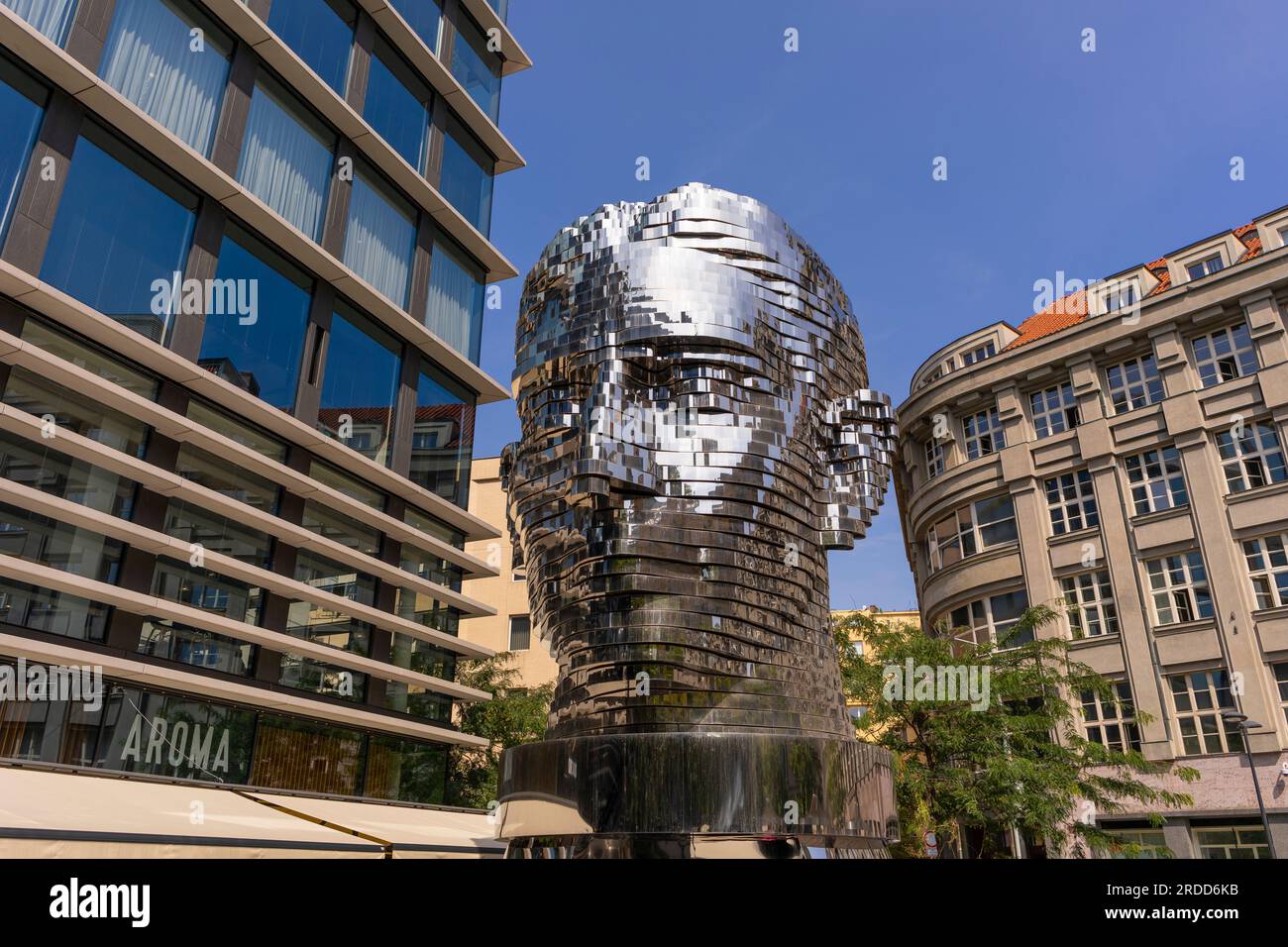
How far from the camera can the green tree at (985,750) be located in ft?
54.6

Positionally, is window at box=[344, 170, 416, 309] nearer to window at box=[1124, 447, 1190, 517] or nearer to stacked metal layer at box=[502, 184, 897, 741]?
stacked metal layer at box=[502, 184, 897, 741]

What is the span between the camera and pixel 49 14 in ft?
46.5

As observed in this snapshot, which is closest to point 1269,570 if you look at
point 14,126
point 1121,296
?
point 1121,296

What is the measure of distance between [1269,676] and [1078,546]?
6.96 m

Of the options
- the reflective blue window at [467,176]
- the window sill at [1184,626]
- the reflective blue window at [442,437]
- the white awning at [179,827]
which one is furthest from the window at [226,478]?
the window sill at [1184,626]

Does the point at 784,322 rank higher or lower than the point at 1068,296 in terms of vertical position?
lower

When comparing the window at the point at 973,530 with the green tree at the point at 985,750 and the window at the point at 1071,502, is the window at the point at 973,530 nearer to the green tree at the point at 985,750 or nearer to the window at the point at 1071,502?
the window at the point at 1071,502

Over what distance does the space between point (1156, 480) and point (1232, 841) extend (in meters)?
11.7

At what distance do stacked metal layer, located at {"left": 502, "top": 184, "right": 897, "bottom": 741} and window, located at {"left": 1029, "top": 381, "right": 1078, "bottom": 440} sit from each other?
31.2 m

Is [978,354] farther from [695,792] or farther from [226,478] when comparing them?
[695,792]

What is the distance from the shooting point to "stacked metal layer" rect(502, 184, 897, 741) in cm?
465
